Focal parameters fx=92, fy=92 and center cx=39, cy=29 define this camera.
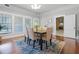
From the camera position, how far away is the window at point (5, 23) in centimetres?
210

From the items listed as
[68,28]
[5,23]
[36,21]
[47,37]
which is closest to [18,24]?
[5,23]

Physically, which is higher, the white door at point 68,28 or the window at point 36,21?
the window at point 36,21

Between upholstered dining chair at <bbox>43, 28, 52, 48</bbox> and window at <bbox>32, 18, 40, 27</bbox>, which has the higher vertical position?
window at <bbox>32, 18, 40, 27</bbox>

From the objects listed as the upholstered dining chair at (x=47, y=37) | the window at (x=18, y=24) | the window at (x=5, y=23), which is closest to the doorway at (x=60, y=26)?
the upholstered dining chair at (x=47, y=37)

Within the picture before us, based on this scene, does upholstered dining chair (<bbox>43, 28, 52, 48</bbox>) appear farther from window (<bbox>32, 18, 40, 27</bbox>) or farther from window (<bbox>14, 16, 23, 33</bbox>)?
window (<bbox>14, 16, 23, 33</bbox>)

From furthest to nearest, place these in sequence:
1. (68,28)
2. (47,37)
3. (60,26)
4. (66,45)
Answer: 1. (47,37)
2. (66,45)
3. (68,28)
4. (60,26)

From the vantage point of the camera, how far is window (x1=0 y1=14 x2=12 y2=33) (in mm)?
2100

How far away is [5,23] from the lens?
214 cm

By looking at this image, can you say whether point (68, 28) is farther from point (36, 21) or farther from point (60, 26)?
point (36, 21)

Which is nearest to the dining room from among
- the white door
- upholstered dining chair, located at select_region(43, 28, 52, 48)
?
the white door

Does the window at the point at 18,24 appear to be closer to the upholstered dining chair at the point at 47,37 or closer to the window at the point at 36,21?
the window at the point at 36,21

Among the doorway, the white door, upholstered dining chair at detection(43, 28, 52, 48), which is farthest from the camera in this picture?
upholstered dining chair at detection(43, 28, 52, 48)
